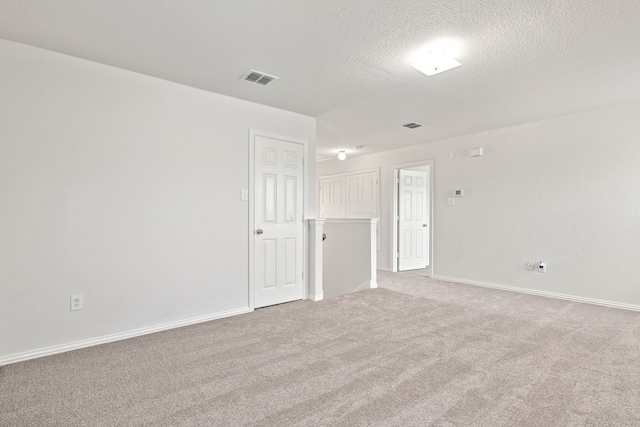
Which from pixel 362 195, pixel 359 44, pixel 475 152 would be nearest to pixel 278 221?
pixel 359 44

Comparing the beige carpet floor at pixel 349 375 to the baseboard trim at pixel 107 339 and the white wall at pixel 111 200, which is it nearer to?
the baseboard trim at pixel 107 339

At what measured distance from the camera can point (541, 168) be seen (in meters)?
4.24

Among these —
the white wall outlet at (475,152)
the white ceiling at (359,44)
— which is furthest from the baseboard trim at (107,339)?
the white wall outlet at (475,152)

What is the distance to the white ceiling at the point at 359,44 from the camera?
2004mm

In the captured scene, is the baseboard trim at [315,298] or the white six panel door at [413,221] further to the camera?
the white six panel door at [413,221]

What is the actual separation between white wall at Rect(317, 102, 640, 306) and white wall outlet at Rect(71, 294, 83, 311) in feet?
15.3

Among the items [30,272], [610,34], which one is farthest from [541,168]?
[30,272]

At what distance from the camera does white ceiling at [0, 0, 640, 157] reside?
2.00 meters

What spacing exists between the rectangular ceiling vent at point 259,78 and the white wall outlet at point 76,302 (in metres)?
2.24

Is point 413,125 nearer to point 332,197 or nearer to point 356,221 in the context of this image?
point 356,221

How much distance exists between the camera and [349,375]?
206 cm

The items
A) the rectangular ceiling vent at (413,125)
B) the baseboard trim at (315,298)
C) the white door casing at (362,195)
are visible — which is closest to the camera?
the baseboard trim at (315,298)

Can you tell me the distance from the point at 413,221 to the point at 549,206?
2475 millimetres

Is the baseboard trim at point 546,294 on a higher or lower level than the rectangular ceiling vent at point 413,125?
lower
